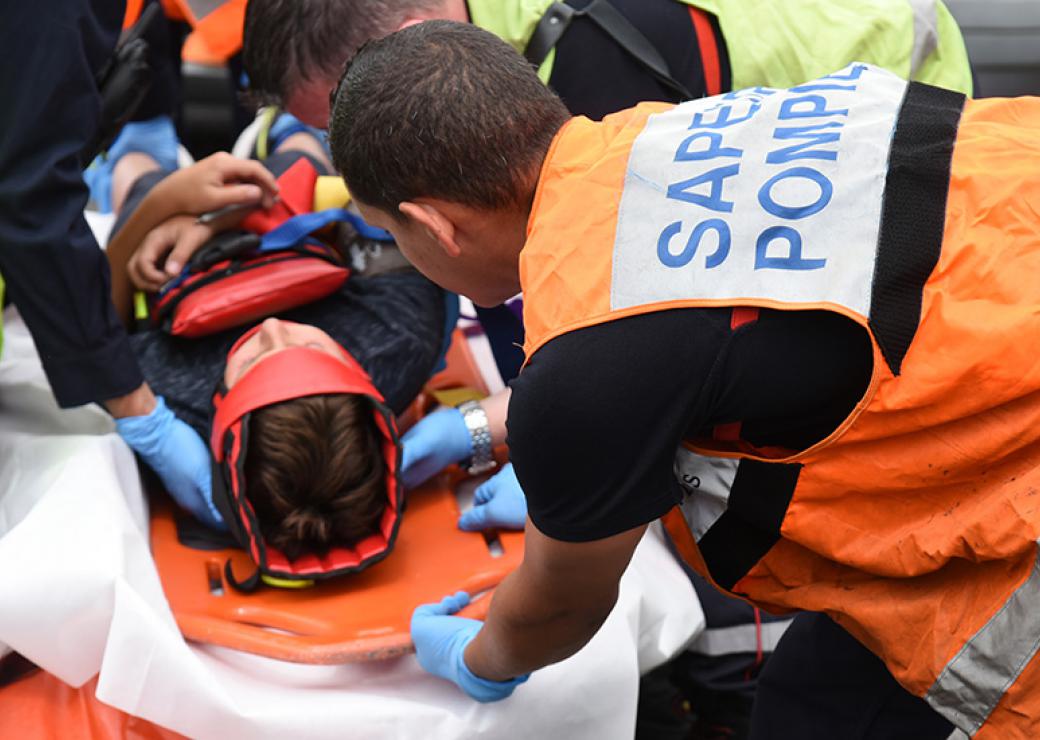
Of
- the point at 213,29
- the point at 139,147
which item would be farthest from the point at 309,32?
the point at 213,29

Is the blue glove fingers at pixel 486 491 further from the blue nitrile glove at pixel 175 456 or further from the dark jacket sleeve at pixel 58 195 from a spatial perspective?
the dark jacket sleeve at pixel 58 195

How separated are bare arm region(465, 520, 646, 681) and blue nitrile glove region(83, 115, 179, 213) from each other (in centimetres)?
189

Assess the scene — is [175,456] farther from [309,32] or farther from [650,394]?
[650,394]

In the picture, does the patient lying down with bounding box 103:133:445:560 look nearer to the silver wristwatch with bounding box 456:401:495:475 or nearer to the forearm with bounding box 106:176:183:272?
the forearm with bounding box 106:176:183:272

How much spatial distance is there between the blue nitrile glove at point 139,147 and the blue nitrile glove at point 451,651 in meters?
1.61

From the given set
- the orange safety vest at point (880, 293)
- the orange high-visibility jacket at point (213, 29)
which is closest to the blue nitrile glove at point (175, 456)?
the orange safety vest at point (880, 293)

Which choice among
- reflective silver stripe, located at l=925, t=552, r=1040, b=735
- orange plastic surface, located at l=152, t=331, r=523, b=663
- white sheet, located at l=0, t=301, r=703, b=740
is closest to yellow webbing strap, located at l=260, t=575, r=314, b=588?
orange plastic surface, located at l=152, t=331, r=523, b=663

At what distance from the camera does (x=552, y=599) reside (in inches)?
43.4

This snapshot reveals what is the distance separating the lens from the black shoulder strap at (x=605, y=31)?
172 centimetres

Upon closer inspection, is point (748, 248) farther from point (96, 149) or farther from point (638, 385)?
point (96, 149)

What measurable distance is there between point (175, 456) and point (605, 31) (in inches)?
38.1

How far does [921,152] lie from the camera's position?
95 cm

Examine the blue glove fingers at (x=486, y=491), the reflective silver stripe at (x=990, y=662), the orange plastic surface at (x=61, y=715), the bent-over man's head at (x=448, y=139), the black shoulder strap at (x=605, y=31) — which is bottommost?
the blue glove fingers at (x=486, y=491)

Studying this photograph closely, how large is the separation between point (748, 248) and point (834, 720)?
666 millimetres
